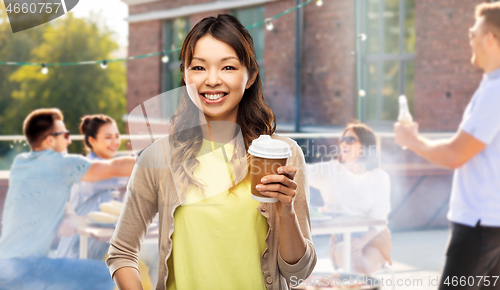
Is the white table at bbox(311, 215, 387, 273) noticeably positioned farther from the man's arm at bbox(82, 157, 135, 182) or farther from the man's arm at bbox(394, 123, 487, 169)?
the man's arm at bbox(82, 157, 135, 182)

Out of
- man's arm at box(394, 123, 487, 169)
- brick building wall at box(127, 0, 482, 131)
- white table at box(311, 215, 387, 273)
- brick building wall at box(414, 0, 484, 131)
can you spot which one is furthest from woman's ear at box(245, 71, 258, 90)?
brick building wall at box(414, 0, 484, 131)

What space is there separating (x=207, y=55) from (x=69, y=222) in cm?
199

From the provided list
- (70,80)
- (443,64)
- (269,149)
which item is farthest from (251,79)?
(70,80)

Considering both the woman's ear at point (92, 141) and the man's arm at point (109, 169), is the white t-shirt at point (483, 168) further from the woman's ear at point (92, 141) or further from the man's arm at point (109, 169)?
the woman's ear at point (92, 141)

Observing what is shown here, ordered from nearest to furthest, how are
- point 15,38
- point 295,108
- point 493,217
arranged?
1. point 493,217
2. point 295,108
3. point 15,38

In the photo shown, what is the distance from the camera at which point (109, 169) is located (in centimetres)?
287

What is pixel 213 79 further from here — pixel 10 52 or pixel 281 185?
pixel 10 52

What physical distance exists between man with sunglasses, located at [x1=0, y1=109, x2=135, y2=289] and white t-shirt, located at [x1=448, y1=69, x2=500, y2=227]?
165 centimetres

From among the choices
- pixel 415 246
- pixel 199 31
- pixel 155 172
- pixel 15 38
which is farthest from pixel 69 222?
pixel 15 38

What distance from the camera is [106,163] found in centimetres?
288

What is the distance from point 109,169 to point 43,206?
0.42 metres

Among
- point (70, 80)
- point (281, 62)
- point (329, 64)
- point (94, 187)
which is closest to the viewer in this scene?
point (94, 187)

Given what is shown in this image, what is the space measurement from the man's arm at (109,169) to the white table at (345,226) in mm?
1117

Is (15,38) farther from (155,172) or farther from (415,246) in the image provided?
(155,172)
